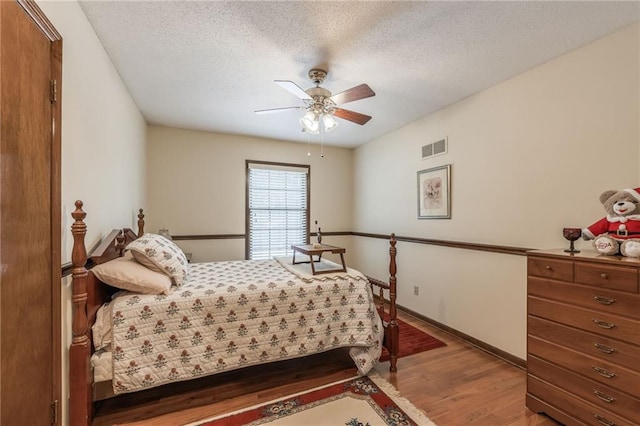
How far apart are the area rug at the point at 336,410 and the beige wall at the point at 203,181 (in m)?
2.65

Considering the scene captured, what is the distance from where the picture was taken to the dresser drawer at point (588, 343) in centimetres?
146

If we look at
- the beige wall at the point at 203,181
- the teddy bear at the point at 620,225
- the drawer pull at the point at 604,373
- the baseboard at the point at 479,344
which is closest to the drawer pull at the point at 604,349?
the drawer pull at the point at 604,373

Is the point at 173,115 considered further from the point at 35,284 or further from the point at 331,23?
the point at 35,284

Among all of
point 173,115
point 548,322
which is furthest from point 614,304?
point 173,115

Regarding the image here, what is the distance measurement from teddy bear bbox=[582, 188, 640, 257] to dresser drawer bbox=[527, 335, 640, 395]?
0.61 m

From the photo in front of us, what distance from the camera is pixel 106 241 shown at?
2.08m

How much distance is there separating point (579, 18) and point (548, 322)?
1916 mm

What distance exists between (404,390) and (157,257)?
2.06 m

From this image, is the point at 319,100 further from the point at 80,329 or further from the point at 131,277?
the point at 80,329

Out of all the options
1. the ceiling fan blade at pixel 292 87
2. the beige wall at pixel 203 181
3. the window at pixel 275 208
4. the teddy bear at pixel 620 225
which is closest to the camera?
the teddy bear at pixel 620 225

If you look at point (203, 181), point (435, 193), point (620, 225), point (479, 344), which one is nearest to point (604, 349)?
point (620, 225)

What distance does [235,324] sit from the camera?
2.01 metres

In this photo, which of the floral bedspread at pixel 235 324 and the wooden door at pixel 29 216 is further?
the floral bedspread at pixel 235 324

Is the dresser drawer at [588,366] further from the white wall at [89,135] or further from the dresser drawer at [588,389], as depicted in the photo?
the white wall at [89,135]
